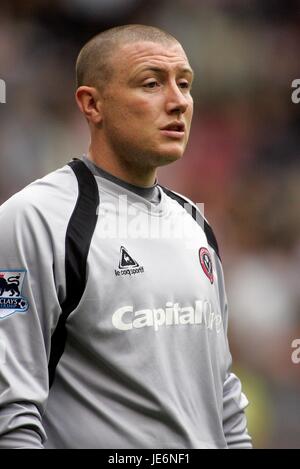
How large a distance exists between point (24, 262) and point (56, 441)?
16.0 inches

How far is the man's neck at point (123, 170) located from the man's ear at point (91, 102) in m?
0.10

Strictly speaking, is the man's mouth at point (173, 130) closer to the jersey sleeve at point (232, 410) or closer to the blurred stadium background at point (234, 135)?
the jersey sleeve at point (232, 410)

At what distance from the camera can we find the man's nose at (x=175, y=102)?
2.08 m

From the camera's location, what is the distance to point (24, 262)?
5.99 feet

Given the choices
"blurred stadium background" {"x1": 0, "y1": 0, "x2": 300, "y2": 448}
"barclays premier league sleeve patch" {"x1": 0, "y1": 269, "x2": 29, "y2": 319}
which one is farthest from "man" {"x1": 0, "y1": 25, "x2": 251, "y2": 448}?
"blurred stadium background" {"x1": 0, "y1": 0, "x2": 300, "y2": 448}

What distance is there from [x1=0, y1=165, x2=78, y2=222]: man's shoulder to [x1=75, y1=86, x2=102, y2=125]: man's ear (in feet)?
0.54

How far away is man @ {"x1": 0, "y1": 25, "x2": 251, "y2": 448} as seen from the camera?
183 cm

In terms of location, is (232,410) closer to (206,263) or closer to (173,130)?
(206,263)

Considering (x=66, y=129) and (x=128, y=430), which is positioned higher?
(x=66, y=129)

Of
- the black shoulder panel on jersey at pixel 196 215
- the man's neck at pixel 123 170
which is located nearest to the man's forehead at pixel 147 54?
the man's neck at pixel 123 170

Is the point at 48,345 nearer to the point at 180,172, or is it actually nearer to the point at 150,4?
the point at 180,172

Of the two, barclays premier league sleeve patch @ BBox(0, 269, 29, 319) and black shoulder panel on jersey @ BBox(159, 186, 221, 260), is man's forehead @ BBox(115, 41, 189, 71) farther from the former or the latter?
barclays premier league sleeve patch @ BBox(0, 269, 29, 319)

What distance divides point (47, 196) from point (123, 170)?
10.2 inches
